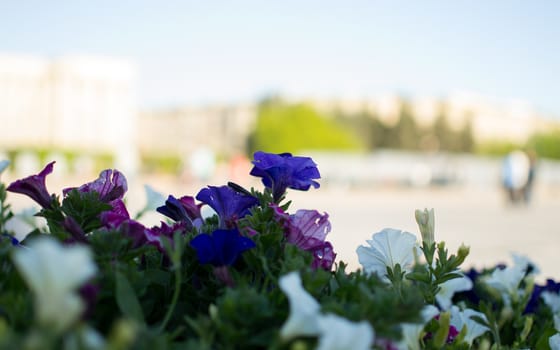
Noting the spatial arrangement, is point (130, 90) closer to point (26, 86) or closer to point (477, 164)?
point (26, 86)

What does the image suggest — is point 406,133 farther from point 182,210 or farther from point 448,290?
point 182,210

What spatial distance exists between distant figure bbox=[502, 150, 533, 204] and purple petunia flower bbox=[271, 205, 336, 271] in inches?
635

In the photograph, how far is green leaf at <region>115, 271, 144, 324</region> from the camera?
2.64ft

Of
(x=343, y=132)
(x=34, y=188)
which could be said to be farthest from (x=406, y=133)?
(x=34, y=188)

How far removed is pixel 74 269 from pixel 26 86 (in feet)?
163

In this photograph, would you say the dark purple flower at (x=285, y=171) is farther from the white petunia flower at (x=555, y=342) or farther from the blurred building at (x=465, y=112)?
the blurred building at (x=465, y=112)

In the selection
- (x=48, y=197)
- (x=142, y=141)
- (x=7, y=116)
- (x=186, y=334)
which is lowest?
(x=142, y=141)

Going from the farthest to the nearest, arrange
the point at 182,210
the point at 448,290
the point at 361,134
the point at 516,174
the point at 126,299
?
1. the point at 361,134
2. the point at 516,174
3. the point at 448,290
4. the point at 182,210
5. the point at 126,299

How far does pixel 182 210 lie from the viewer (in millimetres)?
1251

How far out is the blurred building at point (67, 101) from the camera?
46031 mm

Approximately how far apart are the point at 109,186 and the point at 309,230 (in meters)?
0.41

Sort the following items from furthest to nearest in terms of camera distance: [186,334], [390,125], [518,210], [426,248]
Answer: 1. [390,125]
2. [518,210]
3. [426,248]
4. [186,334]

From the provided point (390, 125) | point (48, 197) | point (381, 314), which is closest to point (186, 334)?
point (381, 314)

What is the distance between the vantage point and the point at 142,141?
3622 inches
